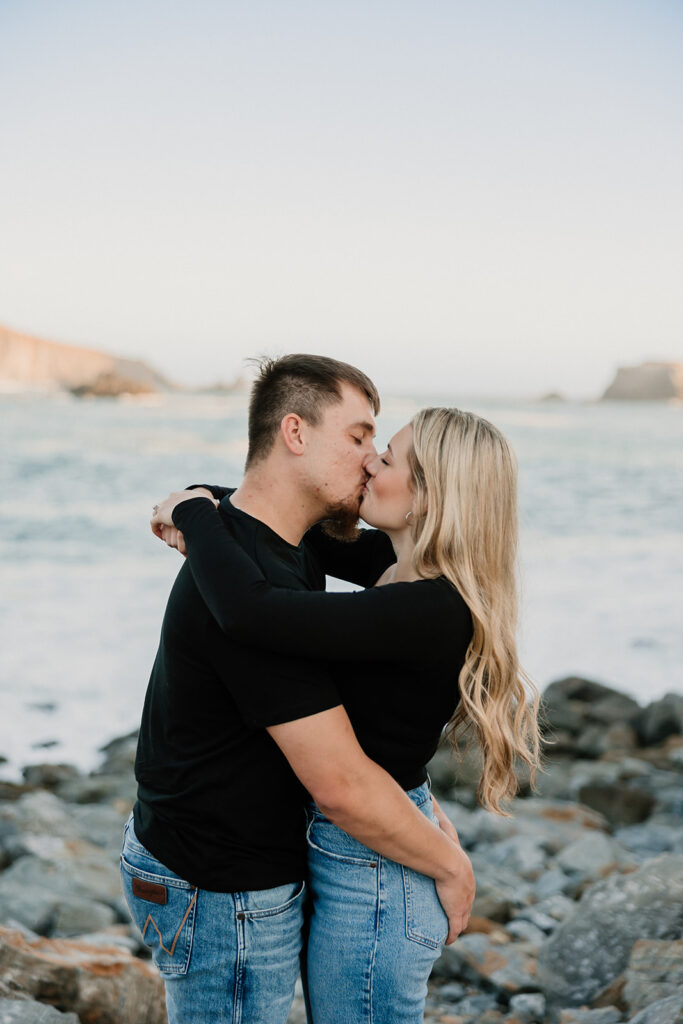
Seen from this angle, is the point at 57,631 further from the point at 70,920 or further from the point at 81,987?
the point at 81,987

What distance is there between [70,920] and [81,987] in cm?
176

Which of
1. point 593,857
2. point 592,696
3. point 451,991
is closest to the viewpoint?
point 451,991

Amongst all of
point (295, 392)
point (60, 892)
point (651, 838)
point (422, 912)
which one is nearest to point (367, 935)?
point (422, 912)

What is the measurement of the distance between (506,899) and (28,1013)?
2934mm

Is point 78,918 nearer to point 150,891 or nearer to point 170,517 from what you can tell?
point 150,891

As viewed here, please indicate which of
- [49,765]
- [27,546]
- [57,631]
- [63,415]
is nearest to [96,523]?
[27,546]

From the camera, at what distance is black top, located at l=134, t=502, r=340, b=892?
2148 millimetres

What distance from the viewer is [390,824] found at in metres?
2.09

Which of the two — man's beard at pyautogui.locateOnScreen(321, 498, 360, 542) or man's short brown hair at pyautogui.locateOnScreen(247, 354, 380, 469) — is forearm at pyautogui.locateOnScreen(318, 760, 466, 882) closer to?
man's beard at pyautogui.locateOnScreen(321, 498, 360, 542)

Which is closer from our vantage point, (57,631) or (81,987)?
(81,987)

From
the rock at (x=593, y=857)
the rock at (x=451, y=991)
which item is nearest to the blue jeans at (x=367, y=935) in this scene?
the rock at (x=451, y=991)

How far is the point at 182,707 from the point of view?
2203mm

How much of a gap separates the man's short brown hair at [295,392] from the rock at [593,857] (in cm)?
404

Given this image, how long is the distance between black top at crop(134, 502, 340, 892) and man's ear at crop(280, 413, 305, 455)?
36 cm
